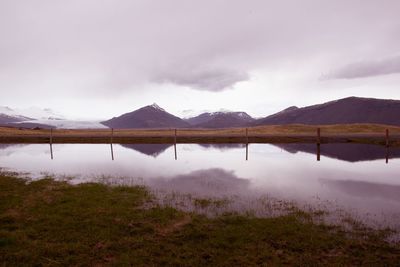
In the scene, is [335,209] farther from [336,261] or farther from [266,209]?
[336,261]

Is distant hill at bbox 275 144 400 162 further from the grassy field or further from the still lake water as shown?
the grassy field

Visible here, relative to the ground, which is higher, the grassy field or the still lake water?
the grassy field

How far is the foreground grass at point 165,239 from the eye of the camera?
8.06 m

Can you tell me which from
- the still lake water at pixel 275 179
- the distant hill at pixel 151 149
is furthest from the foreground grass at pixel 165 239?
the distant hill at pixel 151 149

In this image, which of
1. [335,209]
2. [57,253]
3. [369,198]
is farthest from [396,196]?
[57,253]

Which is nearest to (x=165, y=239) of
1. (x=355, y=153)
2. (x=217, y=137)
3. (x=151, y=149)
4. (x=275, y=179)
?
(x=275, y=179)

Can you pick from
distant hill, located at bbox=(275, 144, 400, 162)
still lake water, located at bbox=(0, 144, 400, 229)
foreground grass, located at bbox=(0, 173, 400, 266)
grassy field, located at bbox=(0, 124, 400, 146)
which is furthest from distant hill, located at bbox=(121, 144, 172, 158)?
foreground grass, located at bbox=(0, 173, 400, 266)

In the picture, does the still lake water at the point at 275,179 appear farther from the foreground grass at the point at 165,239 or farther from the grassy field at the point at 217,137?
the grassy field at the point at 217,137

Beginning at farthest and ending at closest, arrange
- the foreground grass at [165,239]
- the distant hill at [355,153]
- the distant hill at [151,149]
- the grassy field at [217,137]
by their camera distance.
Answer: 1. the grassy field at [217,137]
2. the distant hill at [151,149]
3. the distant hill at [355,153]
4. the foreground grass at [165,239]

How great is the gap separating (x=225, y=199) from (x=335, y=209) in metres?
5.26

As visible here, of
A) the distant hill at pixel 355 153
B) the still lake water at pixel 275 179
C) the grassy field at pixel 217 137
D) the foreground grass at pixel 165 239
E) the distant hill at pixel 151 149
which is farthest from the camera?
the grassy field at pixel 217 137

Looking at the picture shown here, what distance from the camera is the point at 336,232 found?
1009 centimetres

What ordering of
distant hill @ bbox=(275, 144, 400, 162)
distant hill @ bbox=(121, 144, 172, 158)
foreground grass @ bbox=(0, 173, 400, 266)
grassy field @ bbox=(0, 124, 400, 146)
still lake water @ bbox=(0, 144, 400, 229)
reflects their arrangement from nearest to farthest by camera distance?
foreground grass @ bbox=(0, 173, 400, 266) < still lake water @ bbox=(0, 144, 400, 229) < distant hill @ bbox=(275, 144, 400, 162) < distant hill @ bbox=(121, 144, 172, 158) < grassy field @ bbox=(0, 124, 400, 146)

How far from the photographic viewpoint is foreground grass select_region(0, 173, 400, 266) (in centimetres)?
806
